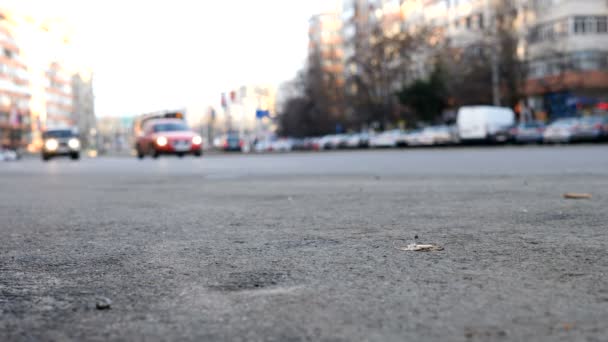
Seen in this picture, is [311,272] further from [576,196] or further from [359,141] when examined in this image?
[359,141]

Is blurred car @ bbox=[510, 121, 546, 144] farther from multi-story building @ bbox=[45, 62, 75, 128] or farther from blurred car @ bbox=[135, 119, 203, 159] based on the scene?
multi-story building @ bbox=[45, 62, 75, 128]

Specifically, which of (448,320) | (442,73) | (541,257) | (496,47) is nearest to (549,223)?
(541,257)

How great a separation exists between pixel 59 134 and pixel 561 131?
27.7 m

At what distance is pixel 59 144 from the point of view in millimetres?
42125

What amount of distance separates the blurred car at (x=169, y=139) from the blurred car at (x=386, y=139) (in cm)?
2327

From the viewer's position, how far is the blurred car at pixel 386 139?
55.7m

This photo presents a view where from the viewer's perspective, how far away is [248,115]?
17600 cm

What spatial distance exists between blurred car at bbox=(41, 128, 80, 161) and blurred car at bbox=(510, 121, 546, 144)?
25258mm

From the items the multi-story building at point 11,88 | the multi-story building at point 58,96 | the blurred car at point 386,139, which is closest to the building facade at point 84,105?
the multi-story building at point 58,96

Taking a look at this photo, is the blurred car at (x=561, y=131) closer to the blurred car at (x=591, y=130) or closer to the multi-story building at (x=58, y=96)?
the blurred car at (x=591, y=130)

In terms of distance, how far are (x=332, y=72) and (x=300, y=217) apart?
266ft

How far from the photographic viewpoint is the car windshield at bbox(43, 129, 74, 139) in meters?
42.4

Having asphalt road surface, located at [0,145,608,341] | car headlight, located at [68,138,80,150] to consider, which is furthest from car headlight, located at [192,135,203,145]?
asphalt road surface, located at [0,145,608,341]

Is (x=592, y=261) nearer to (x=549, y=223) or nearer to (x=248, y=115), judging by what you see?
(x=549, y=223)
